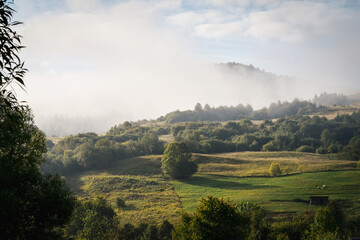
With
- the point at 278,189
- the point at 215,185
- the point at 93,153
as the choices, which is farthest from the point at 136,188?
the point at 278,189

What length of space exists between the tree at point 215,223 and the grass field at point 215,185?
23.7 m

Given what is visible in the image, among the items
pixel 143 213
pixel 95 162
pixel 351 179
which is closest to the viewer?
pixel 143 213

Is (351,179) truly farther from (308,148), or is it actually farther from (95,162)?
(95,162)

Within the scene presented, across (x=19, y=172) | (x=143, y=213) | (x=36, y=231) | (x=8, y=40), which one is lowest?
(x=143, y=213)

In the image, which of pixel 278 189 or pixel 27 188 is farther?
pixel 278 189

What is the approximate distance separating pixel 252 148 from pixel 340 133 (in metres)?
→ 69.6

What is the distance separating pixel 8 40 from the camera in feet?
33.9

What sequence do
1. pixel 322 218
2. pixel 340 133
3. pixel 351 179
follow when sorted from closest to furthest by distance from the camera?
pixel 322 218 < pixel 351 179 < pixel 340 133

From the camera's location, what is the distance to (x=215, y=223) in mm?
28219

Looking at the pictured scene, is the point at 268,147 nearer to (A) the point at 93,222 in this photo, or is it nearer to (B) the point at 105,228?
(B) the point at 105,228

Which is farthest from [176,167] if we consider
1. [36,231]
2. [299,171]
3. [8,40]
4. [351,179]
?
[8,40]

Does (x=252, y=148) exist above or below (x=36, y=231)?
below

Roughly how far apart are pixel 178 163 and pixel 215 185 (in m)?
16.2

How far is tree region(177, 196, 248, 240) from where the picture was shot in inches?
1093
